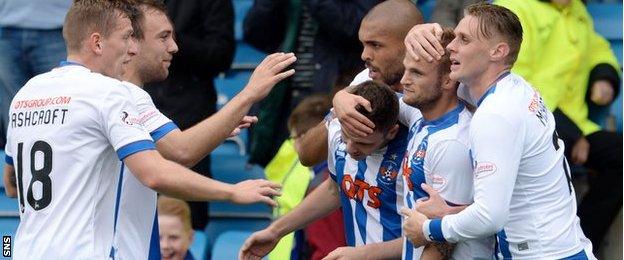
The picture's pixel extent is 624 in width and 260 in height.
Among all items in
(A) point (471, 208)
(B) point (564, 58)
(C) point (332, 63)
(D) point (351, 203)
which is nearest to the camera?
(A) point (471, 208)

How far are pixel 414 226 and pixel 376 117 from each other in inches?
21.3

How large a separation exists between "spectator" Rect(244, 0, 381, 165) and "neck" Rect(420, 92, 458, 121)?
270 centimetres

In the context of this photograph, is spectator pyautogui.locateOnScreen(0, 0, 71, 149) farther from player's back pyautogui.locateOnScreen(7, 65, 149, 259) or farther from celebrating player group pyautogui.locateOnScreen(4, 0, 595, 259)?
player's back pyautogui.locateOnScreen(7, 65, 149, 259)

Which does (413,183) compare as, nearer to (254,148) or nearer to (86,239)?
(86,239)

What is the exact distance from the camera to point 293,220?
21.7 feet

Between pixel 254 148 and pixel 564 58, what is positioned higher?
A: pixel 564 58

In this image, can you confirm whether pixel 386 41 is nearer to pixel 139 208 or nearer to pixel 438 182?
pixel 438 182

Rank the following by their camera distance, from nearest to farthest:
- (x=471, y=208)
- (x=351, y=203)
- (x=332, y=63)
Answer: (x=471, y=208)
(x=351, y=203)
(x=332, y=63)

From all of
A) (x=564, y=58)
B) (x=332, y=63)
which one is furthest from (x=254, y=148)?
(x=564, y=58)

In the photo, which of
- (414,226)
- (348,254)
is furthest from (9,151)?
(414,226)

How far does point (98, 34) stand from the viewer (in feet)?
19.5

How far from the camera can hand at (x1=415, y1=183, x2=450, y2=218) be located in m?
5.74

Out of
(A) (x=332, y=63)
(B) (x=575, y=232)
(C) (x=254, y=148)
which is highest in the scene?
(B) (x=575, y=232)

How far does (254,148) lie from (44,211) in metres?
3.38
